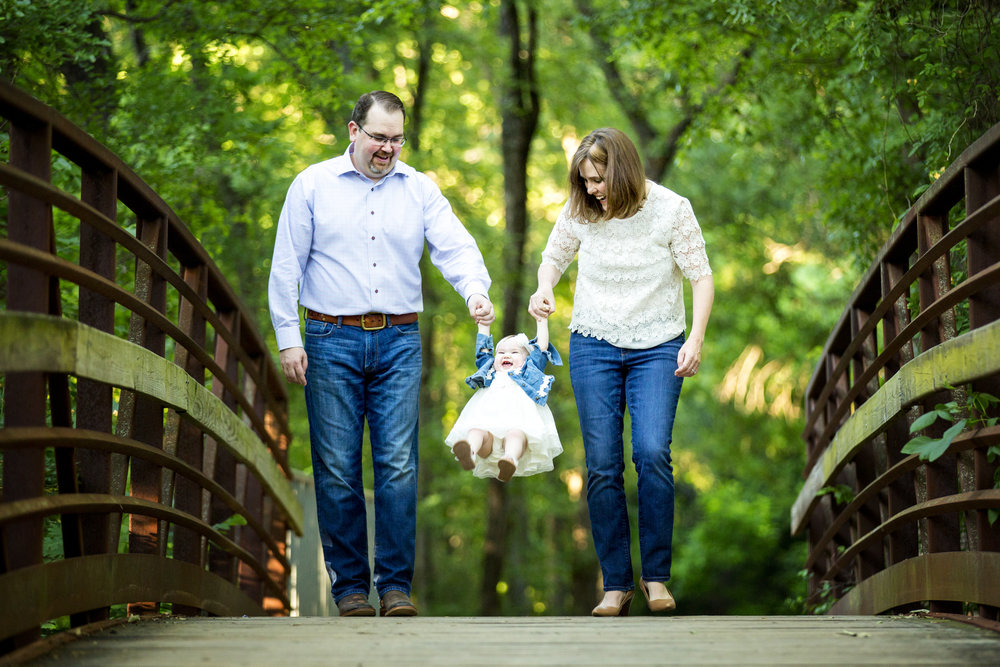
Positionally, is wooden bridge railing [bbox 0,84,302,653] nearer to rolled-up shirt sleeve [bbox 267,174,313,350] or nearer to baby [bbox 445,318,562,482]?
rolled-up shirt sleeve [bbox 267,174,313,350]

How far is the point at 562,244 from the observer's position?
493cm

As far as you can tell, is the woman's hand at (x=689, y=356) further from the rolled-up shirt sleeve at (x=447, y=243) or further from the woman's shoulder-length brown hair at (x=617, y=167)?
the rolled-up shirt sleeve at (x=447, y=243)

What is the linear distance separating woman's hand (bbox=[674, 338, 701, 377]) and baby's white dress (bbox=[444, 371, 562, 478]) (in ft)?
1.96

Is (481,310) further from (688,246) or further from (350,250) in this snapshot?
(688,246)

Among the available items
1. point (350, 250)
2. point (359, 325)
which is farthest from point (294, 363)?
point (350, 250)

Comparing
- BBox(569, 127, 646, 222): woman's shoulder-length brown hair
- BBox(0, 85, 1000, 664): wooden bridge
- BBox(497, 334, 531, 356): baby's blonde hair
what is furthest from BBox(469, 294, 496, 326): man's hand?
BBox(0, 85, 1000, 664): wooden bridge

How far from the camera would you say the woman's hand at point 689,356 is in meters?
4.54

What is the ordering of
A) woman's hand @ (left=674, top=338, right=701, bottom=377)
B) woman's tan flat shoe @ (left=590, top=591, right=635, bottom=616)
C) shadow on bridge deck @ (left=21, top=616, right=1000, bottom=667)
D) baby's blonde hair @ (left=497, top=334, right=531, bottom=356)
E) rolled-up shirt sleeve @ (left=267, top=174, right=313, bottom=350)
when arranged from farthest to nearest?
baby's blonde hair @ (left=497, top=334, right=531, bottom=356) < rolled-up shirt sleeve @ (left=267, top=174, right=313, bottom=350) < woman's tan flat shoe @ (left=590, top=591, right=635, bottom=616) < woman's hand @ (left=674, top=338, right=701, bottom=377) < shadow on bridge deck @ (left=21, top=616, right=1000, bottom=667)

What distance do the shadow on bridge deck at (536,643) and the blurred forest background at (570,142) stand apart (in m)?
2.86

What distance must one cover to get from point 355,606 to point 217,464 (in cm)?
145

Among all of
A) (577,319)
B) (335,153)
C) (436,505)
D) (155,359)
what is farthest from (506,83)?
(155,359)

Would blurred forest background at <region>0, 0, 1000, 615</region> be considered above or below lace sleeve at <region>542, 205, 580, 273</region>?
above

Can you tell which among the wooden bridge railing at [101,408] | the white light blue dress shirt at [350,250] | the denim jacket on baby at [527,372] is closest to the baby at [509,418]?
the denim jacket on baby at [527,372]

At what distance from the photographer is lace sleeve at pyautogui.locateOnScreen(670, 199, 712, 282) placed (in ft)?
15.3
